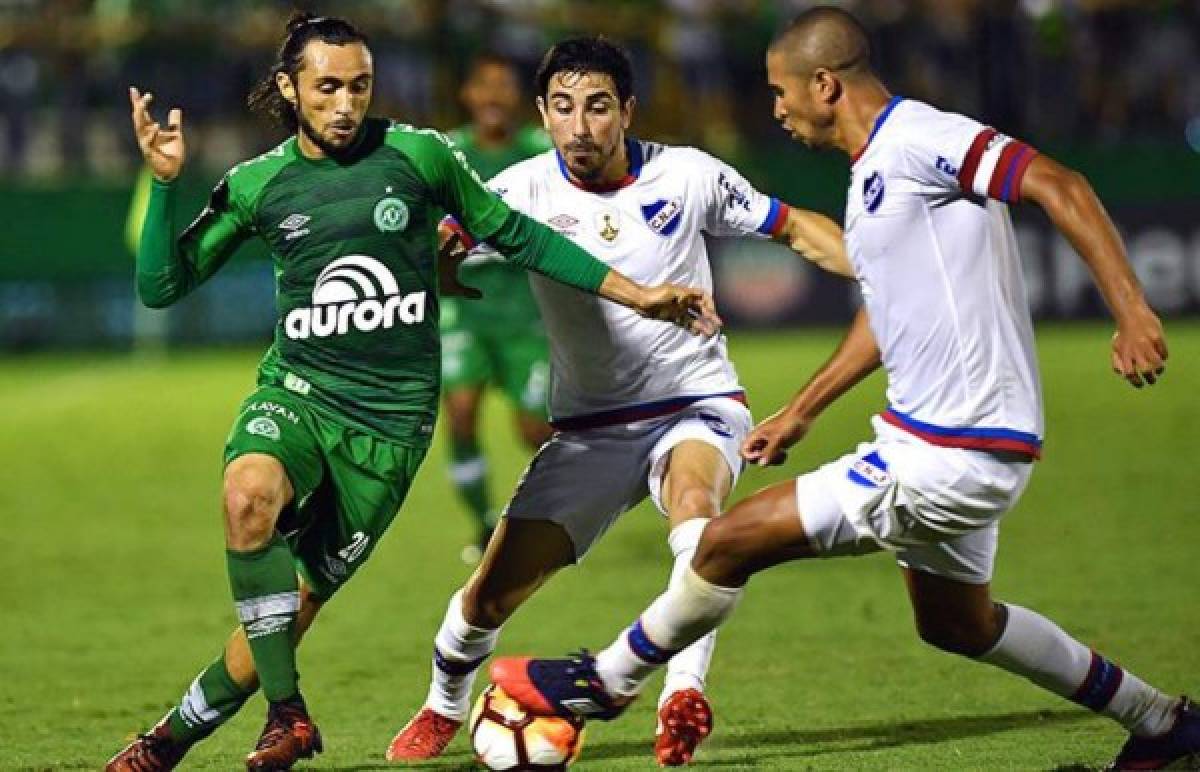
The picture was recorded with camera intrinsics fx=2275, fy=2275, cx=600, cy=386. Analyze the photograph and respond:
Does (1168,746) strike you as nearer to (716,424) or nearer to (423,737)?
(716,424)

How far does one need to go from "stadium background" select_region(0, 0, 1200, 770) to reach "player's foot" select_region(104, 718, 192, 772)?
547 millimetres

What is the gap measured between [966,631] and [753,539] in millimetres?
855

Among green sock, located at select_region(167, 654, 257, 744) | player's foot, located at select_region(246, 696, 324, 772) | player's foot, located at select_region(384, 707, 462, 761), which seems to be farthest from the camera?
player's foot, located at select_region(384, 707, 462, 761)

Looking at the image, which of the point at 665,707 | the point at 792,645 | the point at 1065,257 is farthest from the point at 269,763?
the point at 1065,257

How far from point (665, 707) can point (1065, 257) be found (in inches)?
710

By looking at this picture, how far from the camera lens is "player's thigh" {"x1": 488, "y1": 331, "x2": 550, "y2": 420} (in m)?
12.9

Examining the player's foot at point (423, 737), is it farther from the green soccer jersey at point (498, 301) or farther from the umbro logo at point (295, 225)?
the green soccer jersey at point (498, 301)

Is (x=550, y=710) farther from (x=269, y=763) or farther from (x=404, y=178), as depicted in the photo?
(x=404, y=178)

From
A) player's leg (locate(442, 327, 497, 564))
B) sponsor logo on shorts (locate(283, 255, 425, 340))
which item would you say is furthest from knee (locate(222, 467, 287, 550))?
player's leg (locate(442, 327, 497, 564))

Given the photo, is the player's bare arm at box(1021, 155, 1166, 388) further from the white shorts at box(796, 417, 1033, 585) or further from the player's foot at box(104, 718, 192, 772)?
the player's foot at box(104, 718, 192, 772)

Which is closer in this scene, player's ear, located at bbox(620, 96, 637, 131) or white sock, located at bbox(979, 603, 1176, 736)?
white sock, located at bbox(979, 603, 1176, 736)

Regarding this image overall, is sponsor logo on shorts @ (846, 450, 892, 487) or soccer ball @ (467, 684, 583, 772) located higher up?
sponsor logo on shorts @ (846, 450, 892, 487)

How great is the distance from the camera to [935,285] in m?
6.30

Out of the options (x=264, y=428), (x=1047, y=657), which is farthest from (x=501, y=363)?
(x=1047, y=657)
